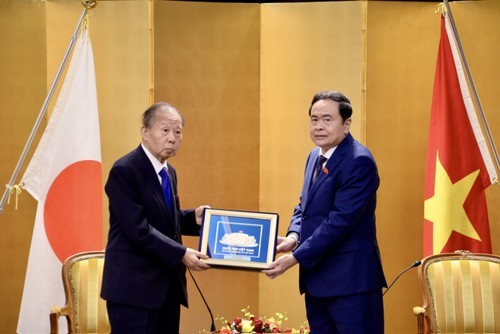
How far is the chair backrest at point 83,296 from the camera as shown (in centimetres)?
518

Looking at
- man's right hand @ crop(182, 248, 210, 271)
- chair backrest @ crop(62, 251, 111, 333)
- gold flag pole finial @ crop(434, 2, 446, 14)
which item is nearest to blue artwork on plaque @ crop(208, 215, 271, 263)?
man's right hand @ crop(182, 248, 210, 271)

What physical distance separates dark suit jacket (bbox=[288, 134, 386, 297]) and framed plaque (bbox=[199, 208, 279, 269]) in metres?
0.20

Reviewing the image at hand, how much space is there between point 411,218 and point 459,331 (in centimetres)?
127

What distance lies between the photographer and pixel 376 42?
20.4 feet

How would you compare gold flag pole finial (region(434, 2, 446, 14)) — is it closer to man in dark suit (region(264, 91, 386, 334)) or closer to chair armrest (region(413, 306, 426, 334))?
man in dark suit (region(264, 91, 386, 334))

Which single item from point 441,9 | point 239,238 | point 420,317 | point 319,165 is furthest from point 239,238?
point 441,9

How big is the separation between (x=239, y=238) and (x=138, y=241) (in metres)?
0.60

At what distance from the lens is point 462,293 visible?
535 centimetres

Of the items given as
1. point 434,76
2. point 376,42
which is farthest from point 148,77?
point 434,76

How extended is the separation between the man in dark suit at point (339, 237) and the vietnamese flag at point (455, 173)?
1.49 m

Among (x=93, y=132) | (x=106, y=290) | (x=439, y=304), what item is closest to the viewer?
(x=106, y=290)

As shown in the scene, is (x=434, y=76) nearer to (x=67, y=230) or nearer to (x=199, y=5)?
(x=199, y=5)

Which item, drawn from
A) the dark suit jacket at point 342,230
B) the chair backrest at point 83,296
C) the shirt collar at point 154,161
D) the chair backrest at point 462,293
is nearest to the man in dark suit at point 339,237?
the dark suit jacket at point 342,230

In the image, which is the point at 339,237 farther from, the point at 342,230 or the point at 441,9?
the point at 441,9
